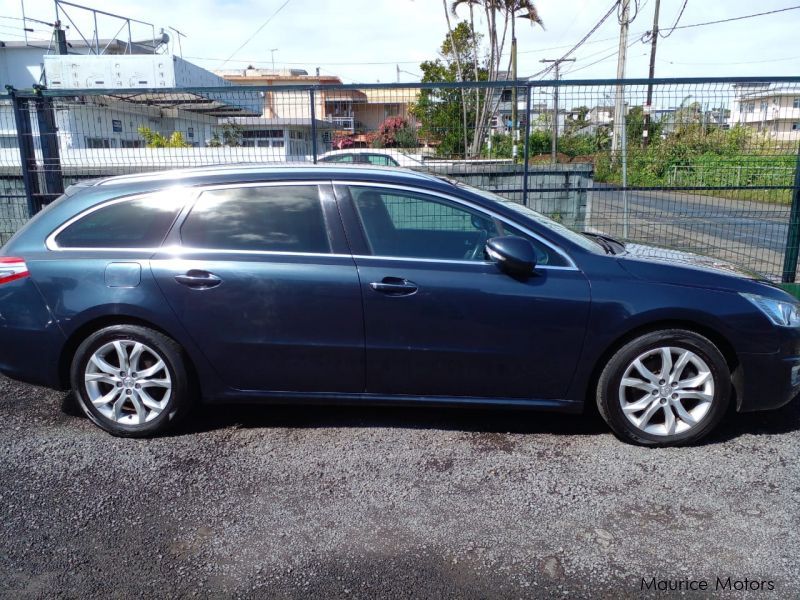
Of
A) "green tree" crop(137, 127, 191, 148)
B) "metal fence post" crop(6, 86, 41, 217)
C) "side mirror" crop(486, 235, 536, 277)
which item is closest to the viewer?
"side mirror" crop(486, 235, 536, 277)

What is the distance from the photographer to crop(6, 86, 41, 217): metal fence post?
7.29 m

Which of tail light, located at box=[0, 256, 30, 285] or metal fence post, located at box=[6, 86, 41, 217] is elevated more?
metal fence post, located at box=[6, 86, 41, 217]

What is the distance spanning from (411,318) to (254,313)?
0.89 metres

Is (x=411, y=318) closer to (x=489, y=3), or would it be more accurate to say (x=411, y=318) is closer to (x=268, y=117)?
(x=268, y=117)

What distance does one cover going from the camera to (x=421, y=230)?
419 cm

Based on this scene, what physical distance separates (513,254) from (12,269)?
2.91 metres

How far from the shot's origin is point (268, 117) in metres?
7.93

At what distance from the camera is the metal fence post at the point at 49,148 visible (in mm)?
7367

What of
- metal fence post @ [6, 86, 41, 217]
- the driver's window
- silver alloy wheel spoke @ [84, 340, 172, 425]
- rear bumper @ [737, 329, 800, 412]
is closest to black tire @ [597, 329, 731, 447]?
rear bumper @ [737, 329, 800, 412]

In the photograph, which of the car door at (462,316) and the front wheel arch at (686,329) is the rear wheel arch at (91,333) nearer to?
the car door at (462,316)

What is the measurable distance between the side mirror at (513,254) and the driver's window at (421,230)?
15 cm

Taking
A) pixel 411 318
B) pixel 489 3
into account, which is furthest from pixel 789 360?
pixel 489 3

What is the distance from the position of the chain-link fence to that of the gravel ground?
3399mm

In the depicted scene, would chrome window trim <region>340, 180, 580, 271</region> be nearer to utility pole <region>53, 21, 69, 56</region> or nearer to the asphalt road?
the asphalt road
